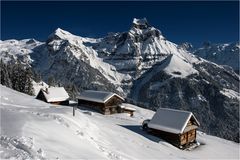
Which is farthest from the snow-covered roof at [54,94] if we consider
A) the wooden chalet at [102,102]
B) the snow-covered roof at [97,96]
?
the snow-covered roof at [97,96]

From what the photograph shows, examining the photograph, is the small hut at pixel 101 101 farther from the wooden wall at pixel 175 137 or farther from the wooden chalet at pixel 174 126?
the wooden wall at pixel 175 137

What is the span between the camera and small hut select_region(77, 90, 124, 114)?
7419 centimetres

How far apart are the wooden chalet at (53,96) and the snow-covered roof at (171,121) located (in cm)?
3537

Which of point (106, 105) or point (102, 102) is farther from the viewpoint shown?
point (106, 105)

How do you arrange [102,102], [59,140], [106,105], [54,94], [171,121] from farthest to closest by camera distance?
[54,94]
[106,105]
[102,102]
[171,121]
[59,140]

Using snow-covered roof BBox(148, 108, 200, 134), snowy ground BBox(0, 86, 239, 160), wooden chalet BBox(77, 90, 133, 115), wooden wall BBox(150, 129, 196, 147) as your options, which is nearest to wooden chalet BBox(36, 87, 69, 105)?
wooden chalet BBox(77, 90, 133, 115)

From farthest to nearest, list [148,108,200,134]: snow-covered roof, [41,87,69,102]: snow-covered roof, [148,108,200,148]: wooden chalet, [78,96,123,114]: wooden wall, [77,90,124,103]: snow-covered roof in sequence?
[41,87,69,102]: snow-covered roof → [77,90,124,103]: snow-covered roof → [78,96,123,114]: wooden wall → [148,108,200,148]: wooden chalet → [148,108,200,134]: snow-covered roof

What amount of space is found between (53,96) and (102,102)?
1486 cm

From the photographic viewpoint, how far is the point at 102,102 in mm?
73625

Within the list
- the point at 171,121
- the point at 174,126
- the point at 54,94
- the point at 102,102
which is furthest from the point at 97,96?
the point at 174,126

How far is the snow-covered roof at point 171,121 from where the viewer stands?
162ft

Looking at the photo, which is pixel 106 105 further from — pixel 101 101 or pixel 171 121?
pixel 171 121

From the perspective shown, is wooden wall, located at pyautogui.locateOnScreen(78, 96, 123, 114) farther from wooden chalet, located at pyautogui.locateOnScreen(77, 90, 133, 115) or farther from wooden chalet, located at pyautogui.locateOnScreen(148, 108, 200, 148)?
wooden chalet, located at pyautogui.locateOnScreen(148, 108, 200, 148)

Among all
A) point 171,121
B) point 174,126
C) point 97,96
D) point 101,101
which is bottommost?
point 174,126
